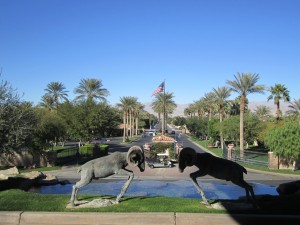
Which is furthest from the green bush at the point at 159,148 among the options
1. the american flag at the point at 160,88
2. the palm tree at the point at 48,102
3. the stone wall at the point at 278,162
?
the palm tree at the point at 48,102

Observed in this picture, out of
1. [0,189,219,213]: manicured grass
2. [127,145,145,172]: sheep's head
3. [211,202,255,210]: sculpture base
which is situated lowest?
[0,189,219,213]: manicured grass

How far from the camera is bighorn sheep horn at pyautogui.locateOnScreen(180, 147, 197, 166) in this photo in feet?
32.6

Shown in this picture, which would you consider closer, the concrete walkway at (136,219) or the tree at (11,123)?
the concrete walkway at (136,219)

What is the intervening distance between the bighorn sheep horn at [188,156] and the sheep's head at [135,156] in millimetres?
1252

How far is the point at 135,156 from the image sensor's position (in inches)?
418

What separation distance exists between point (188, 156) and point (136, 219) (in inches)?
97.7

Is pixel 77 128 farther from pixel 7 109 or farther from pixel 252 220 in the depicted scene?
pixel 252 220

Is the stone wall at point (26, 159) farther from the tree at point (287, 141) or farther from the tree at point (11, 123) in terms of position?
the tree at point (287, 141)

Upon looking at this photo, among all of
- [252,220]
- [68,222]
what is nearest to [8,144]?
[68,222]

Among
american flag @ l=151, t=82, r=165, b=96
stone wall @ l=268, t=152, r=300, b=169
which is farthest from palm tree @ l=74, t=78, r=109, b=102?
stone wall @ l=268, t=152, r=300, b=169

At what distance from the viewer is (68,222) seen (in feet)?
27.7

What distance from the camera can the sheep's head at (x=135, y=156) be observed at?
10.5m

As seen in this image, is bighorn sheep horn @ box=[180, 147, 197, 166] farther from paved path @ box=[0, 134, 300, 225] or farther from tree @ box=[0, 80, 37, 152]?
tree @ box=[0, 80, 37, 152]

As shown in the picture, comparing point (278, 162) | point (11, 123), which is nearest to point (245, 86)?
point (278, 162)
